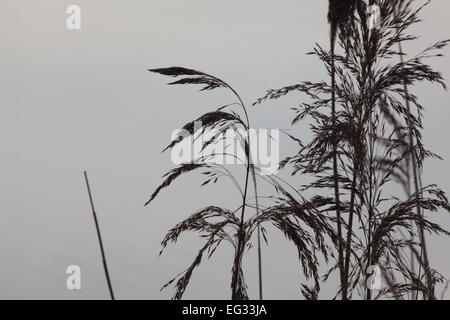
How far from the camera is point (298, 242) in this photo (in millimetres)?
4438

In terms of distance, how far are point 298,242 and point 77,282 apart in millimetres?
1505

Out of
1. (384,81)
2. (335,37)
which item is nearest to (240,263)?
(384,81)
